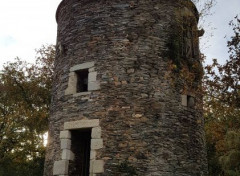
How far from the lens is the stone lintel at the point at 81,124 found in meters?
8.45

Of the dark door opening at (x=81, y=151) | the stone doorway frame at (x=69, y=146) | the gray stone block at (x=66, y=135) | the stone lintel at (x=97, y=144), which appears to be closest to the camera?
the stone doorway frame at (x=69, y=146)

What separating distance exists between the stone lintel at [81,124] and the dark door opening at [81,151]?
274mm

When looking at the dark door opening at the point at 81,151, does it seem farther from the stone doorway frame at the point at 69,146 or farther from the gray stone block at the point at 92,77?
the gray stone block at the point at 92,77

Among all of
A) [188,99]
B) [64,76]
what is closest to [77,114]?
[64,76]

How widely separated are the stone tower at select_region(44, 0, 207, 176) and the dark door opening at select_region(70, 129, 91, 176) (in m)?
0.03

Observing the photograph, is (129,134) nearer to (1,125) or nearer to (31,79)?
(31,79)

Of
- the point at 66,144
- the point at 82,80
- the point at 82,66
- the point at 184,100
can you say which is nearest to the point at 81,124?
the point at 66,144

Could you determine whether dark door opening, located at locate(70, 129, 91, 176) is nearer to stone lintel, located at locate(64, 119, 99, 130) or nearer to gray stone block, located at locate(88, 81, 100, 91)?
stone lintel, located at locate(64, 119, 99, 130)

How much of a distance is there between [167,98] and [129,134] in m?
1.44

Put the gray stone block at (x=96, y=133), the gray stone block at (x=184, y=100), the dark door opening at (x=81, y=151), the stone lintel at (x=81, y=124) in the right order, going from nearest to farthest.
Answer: the gray stone block at (x=96, y=133), the stone lintel at (x=81, y=124), the dark door opening at (x=81, y=151), the gray stone block at (x=184, y=100)

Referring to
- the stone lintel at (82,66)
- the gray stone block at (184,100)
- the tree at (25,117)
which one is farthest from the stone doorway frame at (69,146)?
the tree at (25,117)

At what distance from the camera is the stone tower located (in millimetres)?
8180

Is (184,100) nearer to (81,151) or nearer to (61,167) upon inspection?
(81,151)

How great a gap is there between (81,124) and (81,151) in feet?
3.31
